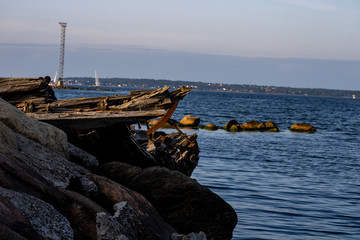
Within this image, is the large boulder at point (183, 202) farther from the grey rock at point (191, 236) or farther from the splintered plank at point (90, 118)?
the splintered plank at point (90, 118)

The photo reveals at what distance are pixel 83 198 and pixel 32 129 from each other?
8.97ft

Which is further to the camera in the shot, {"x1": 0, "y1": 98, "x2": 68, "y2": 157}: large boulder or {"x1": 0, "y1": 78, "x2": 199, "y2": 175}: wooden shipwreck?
{"x1": 0, "y1": 78, "x2": 199, "y2": 175}: wooden shipwreck

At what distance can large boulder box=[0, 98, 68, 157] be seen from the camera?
31.3 ft

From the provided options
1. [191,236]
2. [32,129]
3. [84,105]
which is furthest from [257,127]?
[191,236]

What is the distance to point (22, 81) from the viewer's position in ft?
49.6

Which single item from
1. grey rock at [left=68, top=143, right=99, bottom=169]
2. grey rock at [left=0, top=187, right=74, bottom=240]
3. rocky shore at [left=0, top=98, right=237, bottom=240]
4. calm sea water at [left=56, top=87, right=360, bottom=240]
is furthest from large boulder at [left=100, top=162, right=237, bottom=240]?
grey rock at [left=0, top=187, right=74, bottom=240]

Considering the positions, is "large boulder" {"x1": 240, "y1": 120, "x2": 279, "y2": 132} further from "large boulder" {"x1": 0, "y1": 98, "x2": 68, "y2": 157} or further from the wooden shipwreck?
"large boulder" {"x1": 0, "y1": 98, "x2": 68, "y2": 157}

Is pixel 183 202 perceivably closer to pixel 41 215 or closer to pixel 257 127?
pixel 41 215

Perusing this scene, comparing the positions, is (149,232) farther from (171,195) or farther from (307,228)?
(307,228)

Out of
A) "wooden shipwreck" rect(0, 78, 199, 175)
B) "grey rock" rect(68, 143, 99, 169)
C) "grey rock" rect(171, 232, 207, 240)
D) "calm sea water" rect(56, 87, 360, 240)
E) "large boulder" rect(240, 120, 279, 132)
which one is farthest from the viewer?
"large boulder" rect(240, 120, 279, 132)

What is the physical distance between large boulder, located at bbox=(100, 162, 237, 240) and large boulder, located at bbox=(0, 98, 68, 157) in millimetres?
1632

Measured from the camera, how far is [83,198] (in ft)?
25.3

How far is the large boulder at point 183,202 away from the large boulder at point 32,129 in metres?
1.63

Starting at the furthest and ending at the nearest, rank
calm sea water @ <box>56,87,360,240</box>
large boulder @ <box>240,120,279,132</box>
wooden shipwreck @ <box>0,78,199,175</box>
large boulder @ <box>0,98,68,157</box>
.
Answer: large boulder @ <box>240,120,279,132</box>, wooden shipwreck @ <box>0,78,199,175</box>, calm sea water @ <box>56,87,360,240</box>, large boulder @ <box>0,98,68,157</box>
